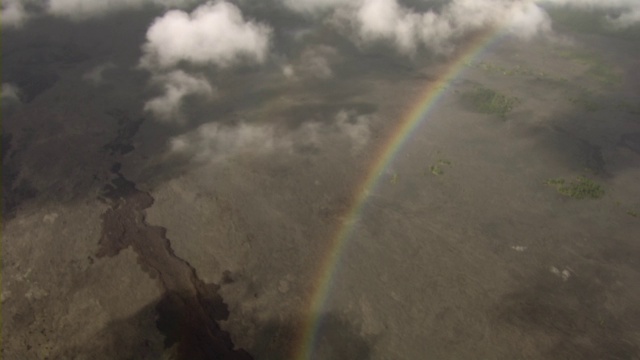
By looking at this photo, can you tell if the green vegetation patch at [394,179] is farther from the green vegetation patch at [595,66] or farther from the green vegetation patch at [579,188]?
the green vegetation patch at [595,66]

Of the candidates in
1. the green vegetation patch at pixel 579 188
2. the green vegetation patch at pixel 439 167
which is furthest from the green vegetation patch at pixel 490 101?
the green vegetation patch at pixel 439 167

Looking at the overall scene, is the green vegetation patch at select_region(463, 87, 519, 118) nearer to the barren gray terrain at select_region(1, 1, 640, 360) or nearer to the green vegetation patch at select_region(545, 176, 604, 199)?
the barren gray terrain at select_region(1, 1, 640, 360)

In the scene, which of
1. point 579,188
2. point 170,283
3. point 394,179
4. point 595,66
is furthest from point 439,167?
point 595,66

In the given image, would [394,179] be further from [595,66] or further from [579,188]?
[595,66]

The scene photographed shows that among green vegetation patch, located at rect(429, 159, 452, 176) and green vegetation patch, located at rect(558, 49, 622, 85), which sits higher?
green vegetation patch, located at rect(429, 159, 452, 176)

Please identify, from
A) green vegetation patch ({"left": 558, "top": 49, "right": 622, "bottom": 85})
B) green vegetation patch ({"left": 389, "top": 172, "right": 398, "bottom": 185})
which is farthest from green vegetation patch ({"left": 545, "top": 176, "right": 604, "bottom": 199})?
green vegetation patch ({"left": 558, "top": 49, "right": 622, "bottom": 85})
